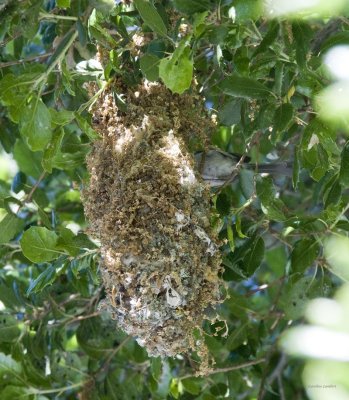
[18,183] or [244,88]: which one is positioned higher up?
[244,88]

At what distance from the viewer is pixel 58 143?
1859 millimetres

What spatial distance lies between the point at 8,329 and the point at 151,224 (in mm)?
879

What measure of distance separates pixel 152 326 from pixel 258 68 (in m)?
0.65

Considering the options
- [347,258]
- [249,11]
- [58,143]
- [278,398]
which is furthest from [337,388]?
[278,398]

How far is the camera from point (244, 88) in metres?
1.72

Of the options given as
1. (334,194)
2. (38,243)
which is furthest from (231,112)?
(38,243)

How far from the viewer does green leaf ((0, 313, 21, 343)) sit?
2.44 meters

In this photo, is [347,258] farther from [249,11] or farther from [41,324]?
[41,324]

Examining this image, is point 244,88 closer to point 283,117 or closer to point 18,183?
point 283,117

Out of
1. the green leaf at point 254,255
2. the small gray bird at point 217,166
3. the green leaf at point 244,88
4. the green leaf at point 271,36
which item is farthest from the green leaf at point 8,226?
the green leaf at point 271,36

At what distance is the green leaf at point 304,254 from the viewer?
1941 mm

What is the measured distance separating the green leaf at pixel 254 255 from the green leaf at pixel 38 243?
0.51 meters

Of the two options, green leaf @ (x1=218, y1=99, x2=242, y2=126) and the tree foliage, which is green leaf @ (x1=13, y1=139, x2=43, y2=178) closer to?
the tree foliage

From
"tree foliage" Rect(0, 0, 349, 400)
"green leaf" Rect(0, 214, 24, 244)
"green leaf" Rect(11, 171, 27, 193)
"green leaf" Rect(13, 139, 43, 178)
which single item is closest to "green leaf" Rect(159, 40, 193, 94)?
"tree foliage" Rect(0, 0, 349, 400)
